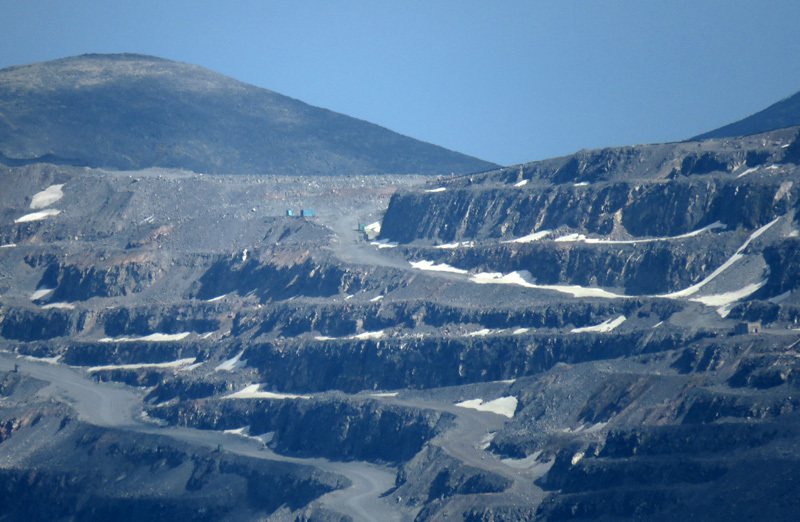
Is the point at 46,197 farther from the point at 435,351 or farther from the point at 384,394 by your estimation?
the point at 435,351

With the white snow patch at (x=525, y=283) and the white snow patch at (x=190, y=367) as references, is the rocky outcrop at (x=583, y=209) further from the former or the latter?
the white snow patch at (x=190, y=367)

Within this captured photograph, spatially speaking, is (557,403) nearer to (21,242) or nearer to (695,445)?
(695,445)

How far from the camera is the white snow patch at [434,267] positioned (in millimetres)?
102331

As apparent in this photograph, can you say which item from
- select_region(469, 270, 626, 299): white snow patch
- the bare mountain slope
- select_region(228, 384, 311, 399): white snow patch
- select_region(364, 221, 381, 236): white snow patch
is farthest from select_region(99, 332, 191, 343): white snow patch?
the bare mountain slope

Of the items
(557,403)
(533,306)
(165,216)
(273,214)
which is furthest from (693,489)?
(165,216)

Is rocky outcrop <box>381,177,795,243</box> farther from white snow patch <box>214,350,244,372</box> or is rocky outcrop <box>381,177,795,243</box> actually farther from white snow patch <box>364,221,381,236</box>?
white snow patch <box>214,350,244,372</box>

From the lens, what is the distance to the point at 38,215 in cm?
13962

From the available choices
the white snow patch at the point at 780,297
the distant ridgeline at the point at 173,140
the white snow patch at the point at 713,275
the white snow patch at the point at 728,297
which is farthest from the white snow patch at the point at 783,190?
the distant ridgeline at the point at 173,140

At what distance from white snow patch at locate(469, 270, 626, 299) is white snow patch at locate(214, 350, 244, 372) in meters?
18.6

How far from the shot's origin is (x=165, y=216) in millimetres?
139875

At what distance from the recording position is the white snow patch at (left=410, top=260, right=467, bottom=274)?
10233 cm

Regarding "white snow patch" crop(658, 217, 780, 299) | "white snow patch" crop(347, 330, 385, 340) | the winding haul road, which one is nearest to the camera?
the winding haul road

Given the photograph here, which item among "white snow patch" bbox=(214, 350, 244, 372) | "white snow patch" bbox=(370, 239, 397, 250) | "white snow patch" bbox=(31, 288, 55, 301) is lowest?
"white snow patch" bbox=(214, 350, 244, 372)

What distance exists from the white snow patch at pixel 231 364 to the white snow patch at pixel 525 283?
733 inches
